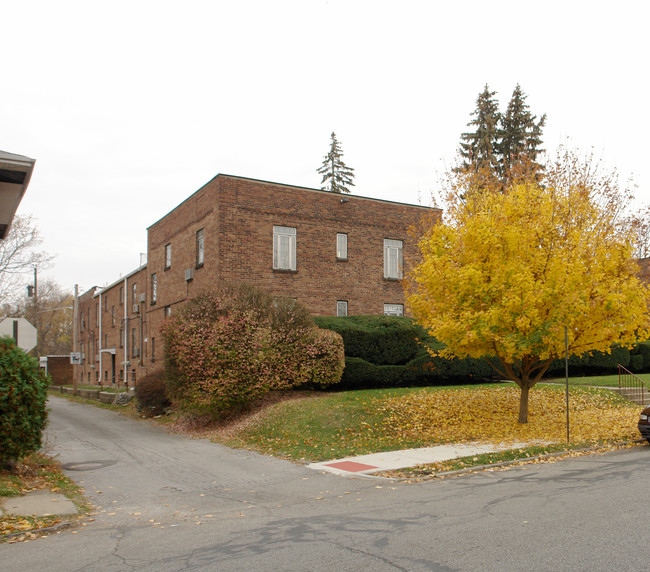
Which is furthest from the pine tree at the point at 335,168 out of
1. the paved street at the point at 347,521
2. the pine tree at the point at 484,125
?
the paved street at the point at 347,521

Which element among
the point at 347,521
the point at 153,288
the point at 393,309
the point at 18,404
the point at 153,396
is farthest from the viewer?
the point at 153,288

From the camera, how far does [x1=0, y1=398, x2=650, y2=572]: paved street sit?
18.5 feet

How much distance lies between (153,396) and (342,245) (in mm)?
10132

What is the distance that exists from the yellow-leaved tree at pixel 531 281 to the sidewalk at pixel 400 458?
8.16 ft

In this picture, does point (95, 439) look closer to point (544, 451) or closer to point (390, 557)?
point (544, 451)

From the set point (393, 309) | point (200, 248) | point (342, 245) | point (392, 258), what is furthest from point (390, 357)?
point (200, 248)

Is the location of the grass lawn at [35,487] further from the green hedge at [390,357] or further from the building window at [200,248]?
the building window at [200,248]

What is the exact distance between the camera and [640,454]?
39.2 ft

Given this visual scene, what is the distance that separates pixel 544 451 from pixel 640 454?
1808mm

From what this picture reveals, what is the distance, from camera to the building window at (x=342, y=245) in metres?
26.4

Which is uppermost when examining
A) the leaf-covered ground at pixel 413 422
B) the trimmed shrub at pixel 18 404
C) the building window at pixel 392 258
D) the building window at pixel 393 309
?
the building window at pixel 392 258

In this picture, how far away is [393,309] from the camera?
27.9 metres

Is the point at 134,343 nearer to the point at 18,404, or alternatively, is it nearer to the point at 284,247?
the point at 284,247

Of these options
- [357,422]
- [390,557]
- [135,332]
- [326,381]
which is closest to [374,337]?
[326,381]
